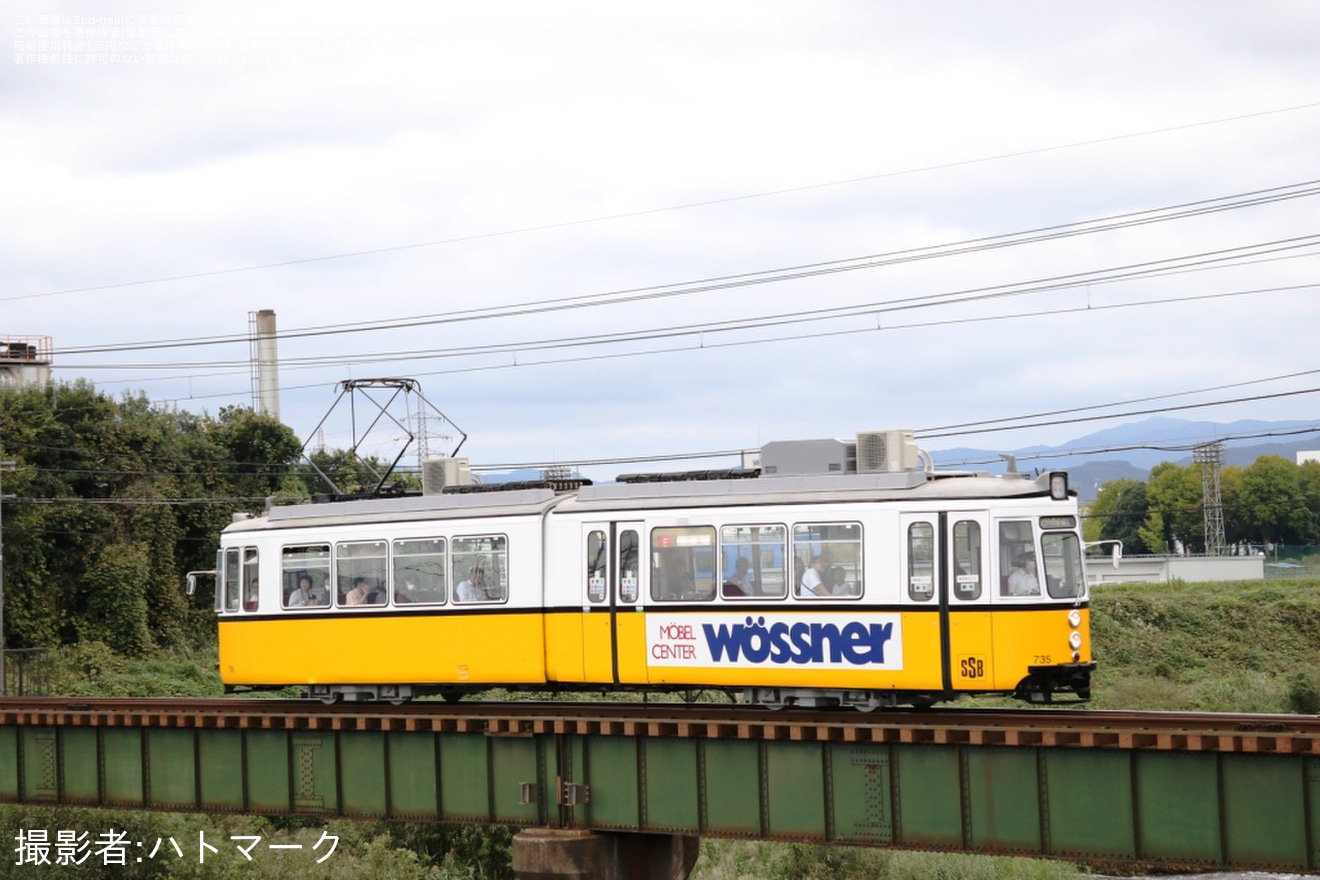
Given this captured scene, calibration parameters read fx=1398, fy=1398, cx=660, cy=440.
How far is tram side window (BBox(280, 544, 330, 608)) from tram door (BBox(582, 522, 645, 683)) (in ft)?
17.5

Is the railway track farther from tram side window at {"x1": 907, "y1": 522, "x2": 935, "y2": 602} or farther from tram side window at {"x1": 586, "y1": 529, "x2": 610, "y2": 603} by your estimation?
tram side window at {"x1": 586, "y1": 529, "x2": 610, "y2": 603}

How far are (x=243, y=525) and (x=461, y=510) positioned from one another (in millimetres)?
5080

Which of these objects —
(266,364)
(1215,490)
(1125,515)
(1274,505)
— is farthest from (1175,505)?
(266,364)

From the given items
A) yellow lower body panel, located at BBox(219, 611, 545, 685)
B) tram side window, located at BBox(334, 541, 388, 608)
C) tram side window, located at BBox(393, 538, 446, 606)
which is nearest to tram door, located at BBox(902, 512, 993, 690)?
yellow lower body panel, located at BBox(219, 611, 545, 685)

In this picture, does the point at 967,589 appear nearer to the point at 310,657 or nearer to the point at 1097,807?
the point at 1097,807

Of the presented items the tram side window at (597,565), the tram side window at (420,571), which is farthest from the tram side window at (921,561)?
the tram side window at (420,571)

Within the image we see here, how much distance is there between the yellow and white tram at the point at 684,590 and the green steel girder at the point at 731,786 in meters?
1.09

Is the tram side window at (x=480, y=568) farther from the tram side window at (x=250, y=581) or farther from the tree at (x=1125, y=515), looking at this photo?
the tree at (x=1125, y=515)

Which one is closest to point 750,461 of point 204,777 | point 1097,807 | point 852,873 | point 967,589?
point 967,589

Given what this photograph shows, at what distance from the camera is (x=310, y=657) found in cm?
2480

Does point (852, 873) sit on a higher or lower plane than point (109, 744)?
lower

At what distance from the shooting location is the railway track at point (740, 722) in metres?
17.6

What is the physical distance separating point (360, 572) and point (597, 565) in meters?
4.73

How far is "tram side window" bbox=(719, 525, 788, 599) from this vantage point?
822 inches
